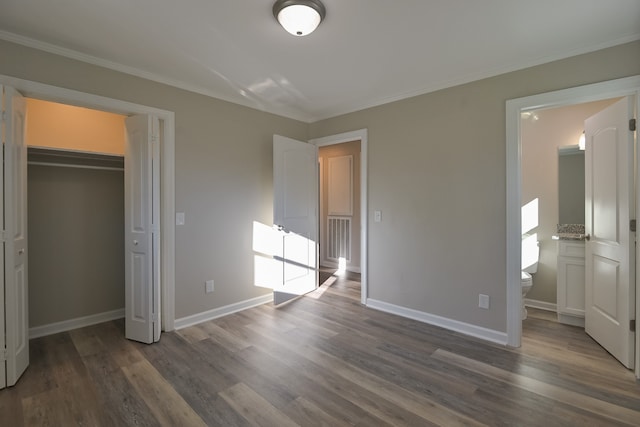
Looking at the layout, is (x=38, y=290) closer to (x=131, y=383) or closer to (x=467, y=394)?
(x=131, y=383)

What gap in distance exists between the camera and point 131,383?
6.98 ft

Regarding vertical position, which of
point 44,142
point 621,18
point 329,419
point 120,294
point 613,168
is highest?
point 621,18

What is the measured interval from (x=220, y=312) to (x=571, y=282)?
148 inches

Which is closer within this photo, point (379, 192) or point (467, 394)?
point (467, 394)

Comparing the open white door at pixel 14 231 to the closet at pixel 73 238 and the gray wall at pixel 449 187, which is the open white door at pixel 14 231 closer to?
the closet at pixel 73 238

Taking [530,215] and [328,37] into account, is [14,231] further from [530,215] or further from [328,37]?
[530,215]

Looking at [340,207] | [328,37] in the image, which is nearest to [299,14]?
[328,37]

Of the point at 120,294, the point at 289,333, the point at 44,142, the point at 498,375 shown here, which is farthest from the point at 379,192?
the point at 44,142

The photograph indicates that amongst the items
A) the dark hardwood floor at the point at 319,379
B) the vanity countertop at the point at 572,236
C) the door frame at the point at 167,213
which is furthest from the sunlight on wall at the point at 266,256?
the vanity countertop at the point at 572,236

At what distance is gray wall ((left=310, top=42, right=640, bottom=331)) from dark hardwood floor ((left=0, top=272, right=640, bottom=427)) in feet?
1.58

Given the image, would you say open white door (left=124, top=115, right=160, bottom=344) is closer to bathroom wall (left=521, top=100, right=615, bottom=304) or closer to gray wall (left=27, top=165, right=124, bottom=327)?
gray wall (left=27, top=165, right=124, bottom=327)

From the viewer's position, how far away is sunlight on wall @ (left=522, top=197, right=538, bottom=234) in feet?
12.3

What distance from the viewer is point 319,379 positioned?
85.8 inches

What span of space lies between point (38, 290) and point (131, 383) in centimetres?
Result: 161
